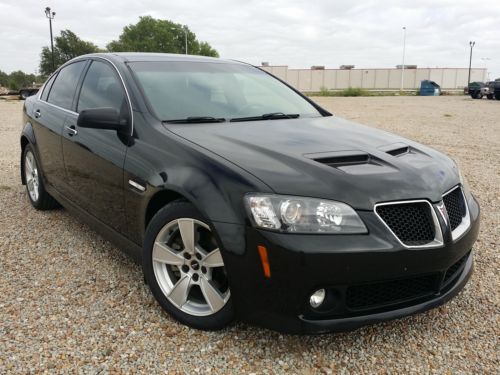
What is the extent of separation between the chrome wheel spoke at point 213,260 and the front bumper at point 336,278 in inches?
4.2

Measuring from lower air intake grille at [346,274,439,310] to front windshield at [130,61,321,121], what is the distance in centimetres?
153

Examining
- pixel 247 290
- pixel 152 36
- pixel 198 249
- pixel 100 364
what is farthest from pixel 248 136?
pixel 152 36

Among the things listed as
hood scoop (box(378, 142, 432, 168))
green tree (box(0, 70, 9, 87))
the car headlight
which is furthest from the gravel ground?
green tree (box(0, 70, 9, 87))

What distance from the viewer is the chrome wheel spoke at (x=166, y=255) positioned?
2.64 meters

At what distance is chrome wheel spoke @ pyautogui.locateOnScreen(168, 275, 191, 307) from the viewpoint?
2.63 m

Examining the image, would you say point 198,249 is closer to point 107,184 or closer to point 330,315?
point 330,315

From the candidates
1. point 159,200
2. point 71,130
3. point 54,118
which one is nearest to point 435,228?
point 159,200

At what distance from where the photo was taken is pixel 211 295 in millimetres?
2512

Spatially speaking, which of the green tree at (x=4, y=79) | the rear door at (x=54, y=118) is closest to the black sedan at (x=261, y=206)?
the rear door at (x=54, y=118)

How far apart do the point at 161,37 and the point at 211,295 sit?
82621 mm

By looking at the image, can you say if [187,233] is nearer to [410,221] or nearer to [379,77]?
[410,221]

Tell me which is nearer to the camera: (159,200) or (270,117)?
(159,200)

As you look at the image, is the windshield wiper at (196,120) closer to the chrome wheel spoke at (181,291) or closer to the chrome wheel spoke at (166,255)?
the chrome wheel spoke at (166,255)

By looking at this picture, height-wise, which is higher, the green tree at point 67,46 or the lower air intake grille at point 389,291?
the green tree at point 67,46
